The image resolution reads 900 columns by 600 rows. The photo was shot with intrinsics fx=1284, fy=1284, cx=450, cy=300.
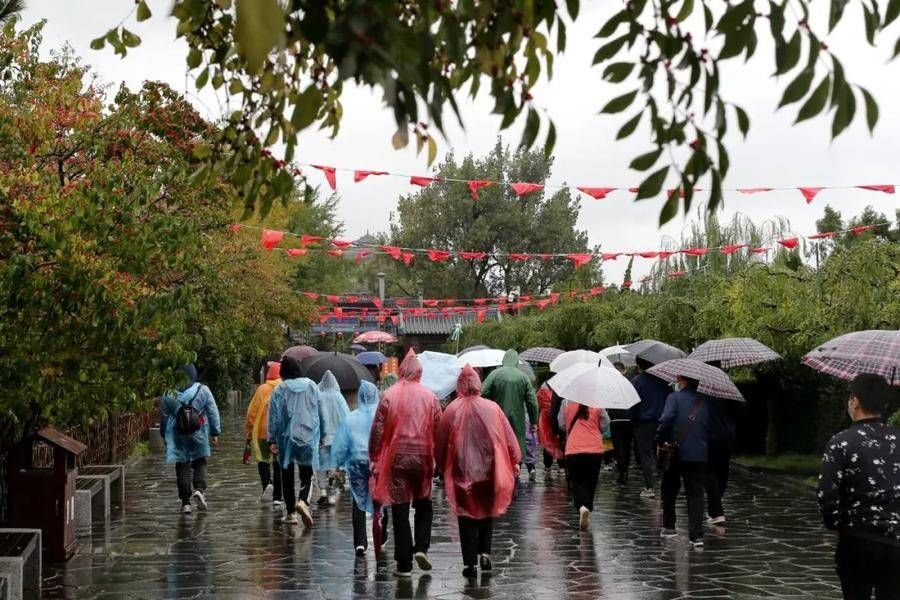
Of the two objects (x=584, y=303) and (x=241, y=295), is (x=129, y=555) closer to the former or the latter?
(x=241, y=295)

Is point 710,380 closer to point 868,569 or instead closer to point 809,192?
point 868,569

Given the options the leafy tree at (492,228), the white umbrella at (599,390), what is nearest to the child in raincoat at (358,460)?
the white umbrella at (599,390)

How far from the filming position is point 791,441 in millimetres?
22516

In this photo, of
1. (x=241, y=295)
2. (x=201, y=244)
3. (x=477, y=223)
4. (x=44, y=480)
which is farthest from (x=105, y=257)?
(x=477, y=223)

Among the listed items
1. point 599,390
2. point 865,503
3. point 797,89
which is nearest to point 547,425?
point 599,390

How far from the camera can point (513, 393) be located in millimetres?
17062

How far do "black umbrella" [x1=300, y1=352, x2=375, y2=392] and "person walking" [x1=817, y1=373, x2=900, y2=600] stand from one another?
8579 mm

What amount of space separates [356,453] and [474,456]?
1544 millimetres

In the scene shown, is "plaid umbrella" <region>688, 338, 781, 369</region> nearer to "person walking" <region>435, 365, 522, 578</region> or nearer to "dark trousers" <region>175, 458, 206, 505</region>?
"person walking" <region>435, 365, 522, 578</region>

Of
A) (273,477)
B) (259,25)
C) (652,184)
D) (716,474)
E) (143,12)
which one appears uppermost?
(143,12)

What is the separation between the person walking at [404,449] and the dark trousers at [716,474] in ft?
12.7

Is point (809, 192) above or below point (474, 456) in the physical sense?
above

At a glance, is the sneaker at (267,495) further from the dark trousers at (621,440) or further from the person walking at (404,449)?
the person walking at (404,449)

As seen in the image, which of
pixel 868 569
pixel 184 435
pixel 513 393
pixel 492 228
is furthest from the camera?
pixel 492 228
